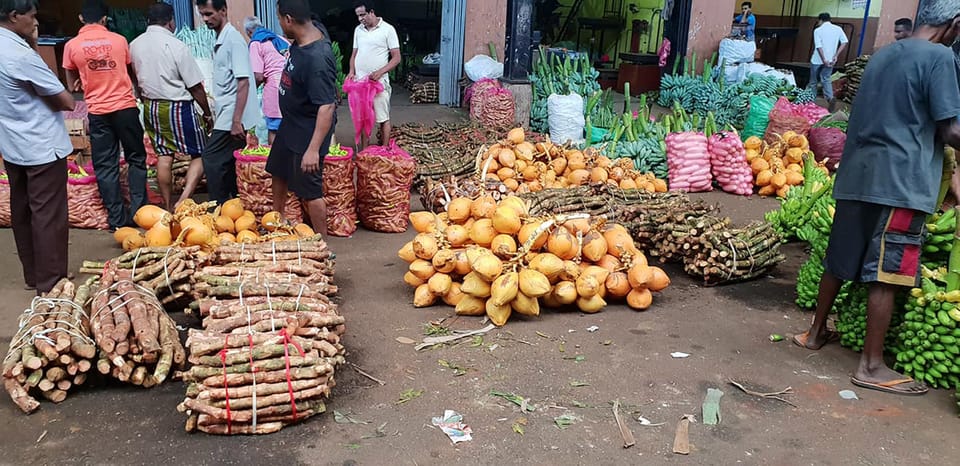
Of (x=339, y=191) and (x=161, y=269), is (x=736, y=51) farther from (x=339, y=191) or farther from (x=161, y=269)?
(x=161, y=269)

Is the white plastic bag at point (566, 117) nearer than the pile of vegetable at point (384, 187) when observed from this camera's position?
No

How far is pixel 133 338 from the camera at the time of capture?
141 inches

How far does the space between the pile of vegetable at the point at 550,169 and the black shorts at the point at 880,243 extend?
310 centimetres

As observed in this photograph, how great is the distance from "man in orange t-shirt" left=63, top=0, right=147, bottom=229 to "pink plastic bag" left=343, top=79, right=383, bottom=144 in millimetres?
2326

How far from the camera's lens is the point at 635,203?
6316 millimetres

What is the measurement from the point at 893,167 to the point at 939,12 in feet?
2.71

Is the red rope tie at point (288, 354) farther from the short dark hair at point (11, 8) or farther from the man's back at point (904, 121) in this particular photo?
the man's back at point (904, 121)

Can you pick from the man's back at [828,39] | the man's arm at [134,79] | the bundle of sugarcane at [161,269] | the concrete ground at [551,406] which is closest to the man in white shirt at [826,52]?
the man's back at [828,39]

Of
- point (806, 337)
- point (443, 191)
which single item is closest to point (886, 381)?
point (806, 337)

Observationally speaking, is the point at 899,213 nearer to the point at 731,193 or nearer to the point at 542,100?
the point at 731,193

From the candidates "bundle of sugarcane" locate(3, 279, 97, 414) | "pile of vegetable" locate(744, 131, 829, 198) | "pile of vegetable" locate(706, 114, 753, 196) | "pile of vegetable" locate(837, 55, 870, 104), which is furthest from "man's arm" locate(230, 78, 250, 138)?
"pile of vegetable" locate(837, 55, 870, 104)

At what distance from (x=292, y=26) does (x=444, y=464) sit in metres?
3.27

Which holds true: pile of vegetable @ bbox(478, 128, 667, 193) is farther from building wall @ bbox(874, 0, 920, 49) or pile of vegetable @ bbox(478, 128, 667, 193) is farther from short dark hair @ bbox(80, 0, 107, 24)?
building wall @ bbox(874, 0, 920, 49)

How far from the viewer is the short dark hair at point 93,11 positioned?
5641mm
